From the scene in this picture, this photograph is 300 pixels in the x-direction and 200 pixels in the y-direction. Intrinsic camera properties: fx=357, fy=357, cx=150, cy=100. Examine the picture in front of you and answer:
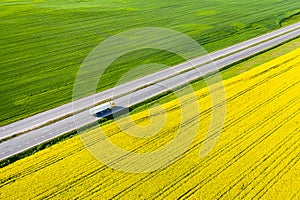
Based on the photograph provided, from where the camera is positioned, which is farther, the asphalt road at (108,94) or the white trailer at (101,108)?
the white trailer at (101,108)

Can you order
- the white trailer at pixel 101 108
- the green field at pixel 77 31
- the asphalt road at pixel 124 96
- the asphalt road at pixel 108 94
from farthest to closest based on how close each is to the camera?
the green field at pixel 77 31 → the white trailer at pixel 101 108 → the asphalt road at pixel 108 94 → the asphalt road at pixel 124 96

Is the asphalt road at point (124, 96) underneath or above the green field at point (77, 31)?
underneath

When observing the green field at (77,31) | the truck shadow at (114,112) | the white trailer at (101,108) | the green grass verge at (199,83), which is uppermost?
the green field at (77,31)

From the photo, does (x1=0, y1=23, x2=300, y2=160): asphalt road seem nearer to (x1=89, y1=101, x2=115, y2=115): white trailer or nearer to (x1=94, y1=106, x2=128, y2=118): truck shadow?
(x1=94, y1=106, x2=128, y2=118): truck shadow

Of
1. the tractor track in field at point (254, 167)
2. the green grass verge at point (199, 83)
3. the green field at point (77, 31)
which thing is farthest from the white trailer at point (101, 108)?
the tractor track in field at point (254, 167)

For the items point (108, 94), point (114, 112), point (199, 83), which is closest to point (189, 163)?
point (114, 112)

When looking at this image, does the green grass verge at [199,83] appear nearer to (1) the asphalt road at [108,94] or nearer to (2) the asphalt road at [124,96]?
(2) the asphalt road at [124,96]
